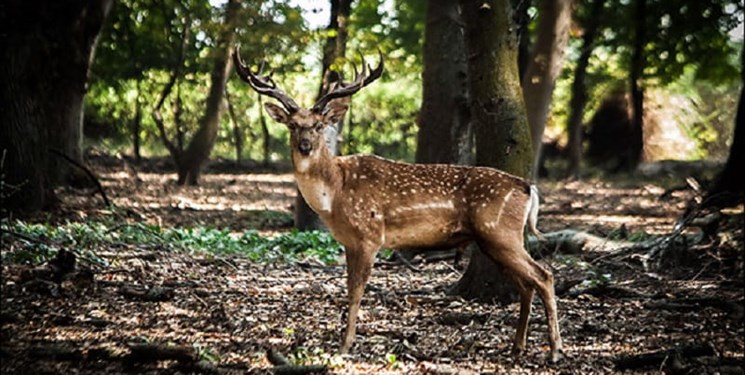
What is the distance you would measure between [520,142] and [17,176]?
6765 millimetres

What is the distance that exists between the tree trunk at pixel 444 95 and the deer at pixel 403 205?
401 centimetres

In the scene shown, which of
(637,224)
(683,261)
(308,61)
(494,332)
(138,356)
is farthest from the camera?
(308,61)

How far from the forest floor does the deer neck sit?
0.92 meters

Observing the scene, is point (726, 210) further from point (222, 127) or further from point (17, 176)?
point (222, 127)

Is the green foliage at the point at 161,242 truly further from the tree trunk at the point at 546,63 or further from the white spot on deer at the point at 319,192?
the tree trunk at the point at 546,63

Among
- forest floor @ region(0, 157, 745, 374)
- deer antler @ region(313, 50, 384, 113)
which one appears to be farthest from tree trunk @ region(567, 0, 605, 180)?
deer antler @ region(313, 50, 384, 113)

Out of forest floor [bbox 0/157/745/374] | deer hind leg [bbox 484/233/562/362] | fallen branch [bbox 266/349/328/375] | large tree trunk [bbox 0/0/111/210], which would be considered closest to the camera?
fallen branch [bbox 266/349/328/375]

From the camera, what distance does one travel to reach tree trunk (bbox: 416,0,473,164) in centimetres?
1074

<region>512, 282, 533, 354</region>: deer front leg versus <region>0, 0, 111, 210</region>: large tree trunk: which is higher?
<region>0, 0, 111, 210</region>: large tree trunk

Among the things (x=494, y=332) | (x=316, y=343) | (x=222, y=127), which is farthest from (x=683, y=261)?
(x=222, y=127)

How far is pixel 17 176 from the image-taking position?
11.4 metres

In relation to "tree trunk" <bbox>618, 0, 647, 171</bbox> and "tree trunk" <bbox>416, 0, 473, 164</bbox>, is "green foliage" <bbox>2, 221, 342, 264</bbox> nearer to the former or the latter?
"tree trunk" <bbox>416, 0, 473, 164</bbox>

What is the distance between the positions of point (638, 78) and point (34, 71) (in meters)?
14.8

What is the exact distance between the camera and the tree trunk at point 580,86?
861 inches
